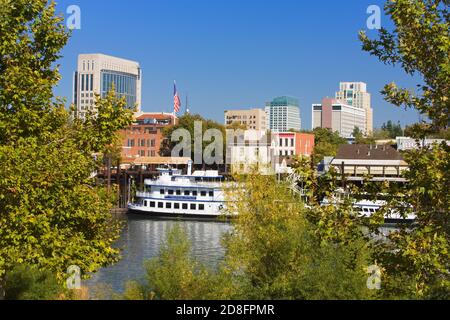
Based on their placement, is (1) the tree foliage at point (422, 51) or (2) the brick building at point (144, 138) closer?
(1) the tree foliage at point (422, 51)

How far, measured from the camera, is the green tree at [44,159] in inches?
499

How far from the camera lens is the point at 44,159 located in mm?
12914

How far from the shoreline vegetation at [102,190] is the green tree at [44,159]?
0.03 metres

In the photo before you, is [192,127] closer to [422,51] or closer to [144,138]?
[144,138]

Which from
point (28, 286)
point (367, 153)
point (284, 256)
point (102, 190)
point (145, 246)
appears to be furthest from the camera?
point (367, 153)

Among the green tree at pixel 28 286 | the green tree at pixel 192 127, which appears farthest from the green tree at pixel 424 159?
the green tree at pixel 192 127

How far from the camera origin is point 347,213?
37.8 feet

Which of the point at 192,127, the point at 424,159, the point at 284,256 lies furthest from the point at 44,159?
the point at 192,127

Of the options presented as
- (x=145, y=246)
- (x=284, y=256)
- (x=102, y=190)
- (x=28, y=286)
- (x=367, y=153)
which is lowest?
(x=145, y=246)

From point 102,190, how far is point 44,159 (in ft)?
9.31

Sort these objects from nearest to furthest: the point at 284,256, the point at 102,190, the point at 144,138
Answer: the point at 102,190, the point at 284,256, the point at 144,138

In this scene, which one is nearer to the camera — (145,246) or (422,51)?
(422,51)

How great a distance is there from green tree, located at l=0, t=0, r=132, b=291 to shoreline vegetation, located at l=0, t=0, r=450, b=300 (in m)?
0.03

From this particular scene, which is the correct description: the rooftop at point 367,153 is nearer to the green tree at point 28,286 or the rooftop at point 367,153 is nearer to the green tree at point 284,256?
the green tree at point 284,256
